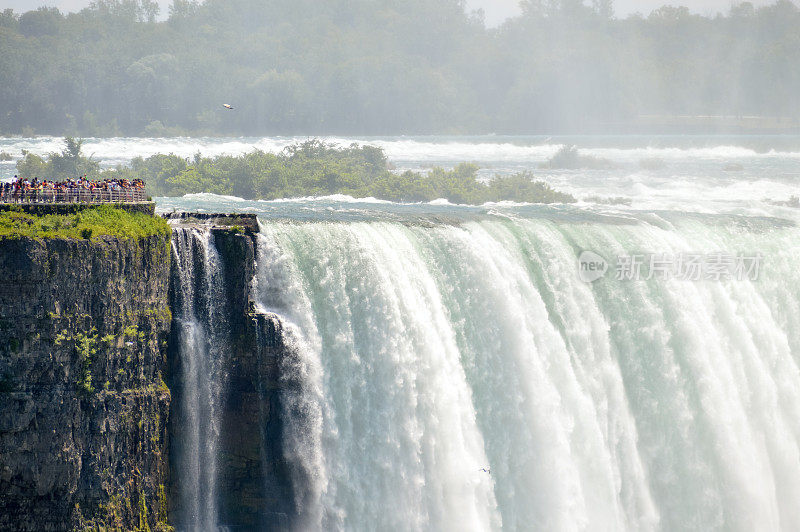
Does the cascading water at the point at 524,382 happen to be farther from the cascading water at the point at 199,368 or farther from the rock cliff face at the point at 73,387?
the rock cliff face at the point at 73,387

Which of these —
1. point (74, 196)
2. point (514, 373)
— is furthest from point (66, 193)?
point (514, 373)

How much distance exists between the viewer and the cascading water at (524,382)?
23672 mm

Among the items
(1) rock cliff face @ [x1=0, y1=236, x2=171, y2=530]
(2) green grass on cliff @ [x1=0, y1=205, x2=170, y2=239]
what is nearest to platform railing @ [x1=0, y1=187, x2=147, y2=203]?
(2) green grass on cliff @ [x1=0, y1=205, x2=170, y2=239]

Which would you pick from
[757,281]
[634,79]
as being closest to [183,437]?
[757,281]

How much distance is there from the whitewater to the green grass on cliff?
3.27ft

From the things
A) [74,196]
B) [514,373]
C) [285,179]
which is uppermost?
[285,179]

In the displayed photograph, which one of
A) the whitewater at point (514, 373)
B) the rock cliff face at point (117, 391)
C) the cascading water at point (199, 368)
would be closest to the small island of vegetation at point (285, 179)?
the whitewater at point (514, 373)

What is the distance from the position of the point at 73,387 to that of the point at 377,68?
3773 inches

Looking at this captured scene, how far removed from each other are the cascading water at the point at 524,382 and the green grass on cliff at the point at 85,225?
3.10 meters

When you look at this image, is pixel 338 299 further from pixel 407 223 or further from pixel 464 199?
pixel 464 199

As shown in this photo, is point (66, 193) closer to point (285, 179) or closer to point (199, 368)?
point (199, 368)

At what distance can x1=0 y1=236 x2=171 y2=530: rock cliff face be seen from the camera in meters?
18.9

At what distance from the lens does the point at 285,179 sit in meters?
51.0

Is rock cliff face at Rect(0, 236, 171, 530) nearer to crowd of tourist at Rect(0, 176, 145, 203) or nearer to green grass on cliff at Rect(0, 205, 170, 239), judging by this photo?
green grass on cliff at Rect(0, 205, 170, 239)
